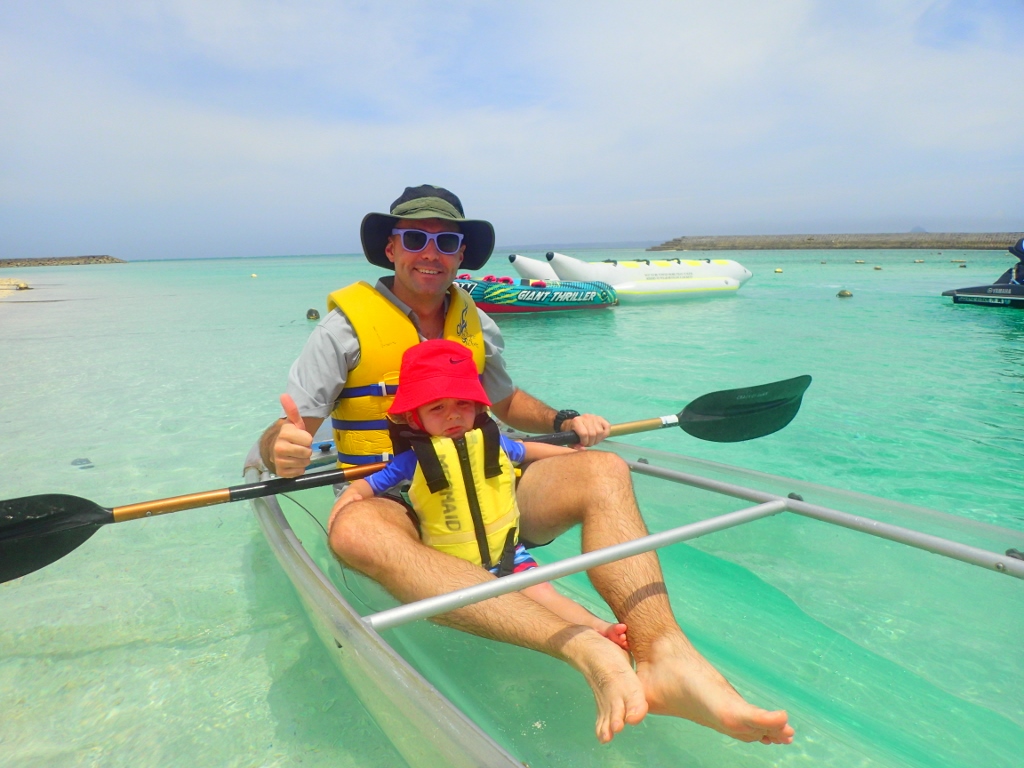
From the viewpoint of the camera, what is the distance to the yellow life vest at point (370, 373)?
7.93 feet

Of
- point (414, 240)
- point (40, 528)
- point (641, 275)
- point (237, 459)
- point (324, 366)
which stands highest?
point (414, 240)

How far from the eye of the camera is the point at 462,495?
6.32 feet

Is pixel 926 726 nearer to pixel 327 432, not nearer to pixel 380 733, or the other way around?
pixel 380 733

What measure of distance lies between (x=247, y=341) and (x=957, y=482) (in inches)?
398

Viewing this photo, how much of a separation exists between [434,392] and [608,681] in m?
0.95

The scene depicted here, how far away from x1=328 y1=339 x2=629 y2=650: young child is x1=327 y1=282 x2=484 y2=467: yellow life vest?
37 centimetres

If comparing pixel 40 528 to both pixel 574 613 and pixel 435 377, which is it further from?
pixel 574 613

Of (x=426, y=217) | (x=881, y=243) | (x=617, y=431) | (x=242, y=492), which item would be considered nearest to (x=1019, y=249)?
(x=617, y=431)

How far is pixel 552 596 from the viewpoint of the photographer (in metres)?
1.83

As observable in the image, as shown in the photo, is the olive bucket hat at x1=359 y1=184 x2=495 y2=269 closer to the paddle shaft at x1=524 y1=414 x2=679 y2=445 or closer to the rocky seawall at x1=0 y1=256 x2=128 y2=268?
the paddle shaft at x1=524 y1=414 x2=679 y2=445

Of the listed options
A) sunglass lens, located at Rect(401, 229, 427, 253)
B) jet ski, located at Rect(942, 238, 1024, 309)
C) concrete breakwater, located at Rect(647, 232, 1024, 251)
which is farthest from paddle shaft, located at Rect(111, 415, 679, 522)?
concrete breakwater, located at Rect(647, 232, 1024, 251)

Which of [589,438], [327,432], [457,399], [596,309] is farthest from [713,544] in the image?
[596,309]

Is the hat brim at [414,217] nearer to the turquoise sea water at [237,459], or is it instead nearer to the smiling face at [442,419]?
the smiling face at [442,419]

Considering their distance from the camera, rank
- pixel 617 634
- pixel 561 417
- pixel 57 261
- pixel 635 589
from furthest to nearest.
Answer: pixel 57 261, pixel 561 417, pixel 635 589, pixel 617 634
